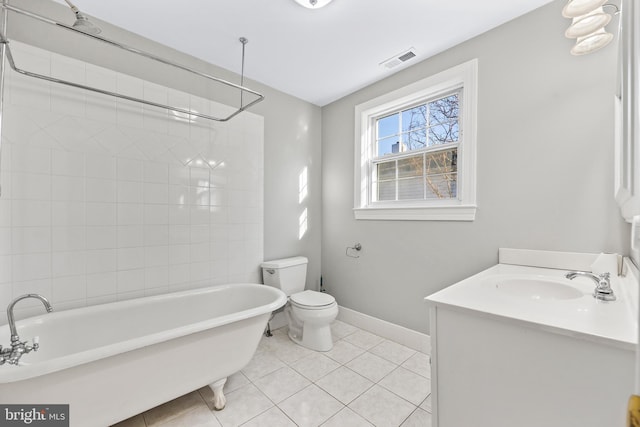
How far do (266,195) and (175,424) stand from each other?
1806mm

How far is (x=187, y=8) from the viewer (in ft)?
5.50

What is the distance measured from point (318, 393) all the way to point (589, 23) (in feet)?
7.95

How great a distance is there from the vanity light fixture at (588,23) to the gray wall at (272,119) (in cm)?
194

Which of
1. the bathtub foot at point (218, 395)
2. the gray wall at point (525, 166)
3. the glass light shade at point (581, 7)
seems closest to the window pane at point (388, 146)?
the gray wall at point (525, 166)

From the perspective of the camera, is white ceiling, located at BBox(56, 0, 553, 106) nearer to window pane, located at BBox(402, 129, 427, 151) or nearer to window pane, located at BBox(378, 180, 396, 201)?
window pane, located at BBox(402, 129, 427, 151)

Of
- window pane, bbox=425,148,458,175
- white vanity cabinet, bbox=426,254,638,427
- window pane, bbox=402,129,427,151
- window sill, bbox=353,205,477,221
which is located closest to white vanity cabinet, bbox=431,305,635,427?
white vanity cabinet, bbox=426,254,638,427

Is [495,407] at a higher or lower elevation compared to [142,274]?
lower

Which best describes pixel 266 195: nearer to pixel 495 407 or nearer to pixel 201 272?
pixel 201 272

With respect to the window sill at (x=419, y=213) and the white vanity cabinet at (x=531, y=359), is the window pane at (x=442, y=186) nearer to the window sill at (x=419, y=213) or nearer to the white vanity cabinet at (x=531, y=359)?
the window sill at (x=419, y=213)

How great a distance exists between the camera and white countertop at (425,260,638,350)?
28.4 inches

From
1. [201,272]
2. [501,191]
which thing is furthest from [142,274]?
[501,191]

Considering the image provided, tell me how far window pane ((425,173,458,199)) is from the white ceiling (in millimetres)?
994

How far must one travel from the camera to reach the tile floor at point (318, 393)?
1.47 metres

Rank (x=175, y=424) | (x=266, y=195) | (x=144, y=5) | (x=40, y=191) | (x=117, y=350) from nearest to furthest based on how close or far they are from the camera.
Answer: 1. (x=117, y=350)
2. (x=175, y=424)
3. (x=40, y=191)
4. (x=144, y=5)
5. (x=266, y=195)
